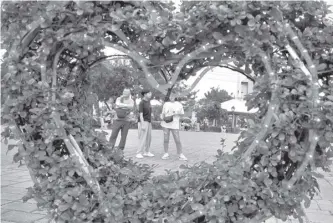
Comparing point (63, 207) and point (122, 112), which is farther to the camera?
point (122, 112)

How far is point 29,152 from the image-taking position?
2465mm

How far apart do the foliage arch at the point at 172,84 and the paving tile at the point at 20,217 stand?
1.33 metres

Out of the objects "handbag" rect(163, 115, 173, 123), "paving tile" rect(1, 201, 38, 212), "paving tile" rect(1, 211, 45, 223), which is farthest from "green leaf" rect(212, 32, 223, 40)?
"handbag" rect(163, 115, 173, 123)

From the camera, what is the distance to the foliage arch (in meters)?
2.13

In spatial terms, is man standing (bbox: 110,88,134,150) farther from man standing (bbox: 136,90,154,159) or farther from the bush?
the bush

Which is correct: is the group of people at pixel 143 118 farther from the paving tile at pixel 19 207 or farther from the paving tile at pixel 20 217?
the paving tile at pixel 20 217

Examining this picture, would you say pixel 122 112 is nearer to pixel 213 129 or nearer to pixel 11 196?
pixel 11 196

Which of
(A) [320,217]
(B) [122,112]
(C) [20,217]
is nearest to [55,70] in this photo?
(C) [20,217]

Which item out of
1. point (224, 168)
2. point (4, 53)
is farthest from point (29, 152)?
point (224, 168)

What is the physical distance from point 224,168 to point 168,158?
5960 millimetres

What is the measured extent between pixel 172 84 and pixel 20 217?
247cm

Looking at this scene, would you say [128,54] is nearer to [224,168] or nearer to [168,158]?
[224,168]

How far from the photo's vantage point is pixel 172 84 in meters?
2.38

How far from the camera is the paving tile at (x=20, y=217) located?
144 inches
